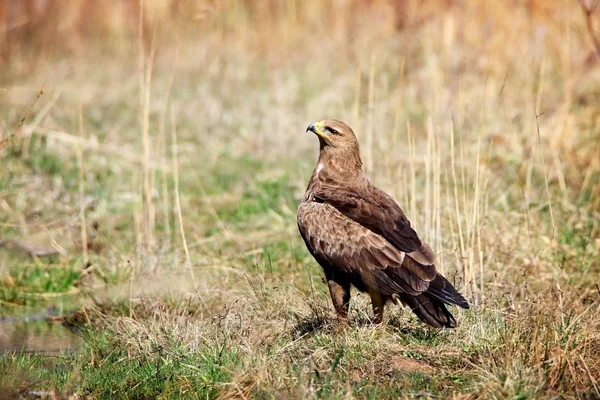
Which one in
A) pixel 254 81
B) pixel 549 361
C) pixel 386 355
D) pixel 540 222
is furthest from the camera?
pixel 254 81

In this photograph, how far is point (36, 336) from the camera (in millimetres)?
6129

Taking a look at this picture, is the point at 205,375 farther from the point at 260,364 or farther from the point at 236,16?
the point at 236,16

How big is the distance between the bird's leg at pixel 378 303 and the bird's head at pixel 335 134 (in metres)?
1.16

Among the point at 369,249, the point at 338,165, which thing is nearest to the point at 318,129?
the point at 338,165

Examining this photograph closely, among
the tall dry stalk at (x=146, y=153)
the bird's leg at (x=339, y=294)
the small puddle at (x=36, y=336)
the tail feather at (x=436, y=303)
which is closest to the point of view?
the tail feather at (x=436, y=303)

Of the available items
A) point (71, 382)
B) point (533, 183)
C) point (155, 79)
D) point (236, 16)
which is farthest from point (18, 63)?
point (71, 382)

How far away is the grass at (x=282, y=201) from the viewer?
15.6ft

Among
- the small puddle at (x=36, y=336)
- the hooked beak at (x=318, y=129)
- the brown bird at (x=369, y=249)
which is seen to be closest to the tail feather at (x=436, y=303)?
the brown bird at (x=369, y=249)

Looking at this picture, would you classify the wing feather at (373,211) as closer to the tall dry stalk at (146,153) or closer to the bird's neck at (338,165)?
the bird's neck at (338,165)

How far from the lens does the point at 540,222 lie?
7.59m

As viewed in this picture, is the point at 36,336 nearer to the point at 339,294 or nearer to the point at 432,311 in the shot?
the point at 339,294

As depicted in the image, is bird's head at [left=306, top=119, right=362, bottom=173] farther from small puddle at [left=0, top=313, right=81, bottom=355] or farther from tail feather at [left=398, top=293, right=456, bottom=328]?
small puddle at [left=0, top=313, right=81, bottom=355]

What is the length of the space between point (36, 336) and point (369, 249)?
2338 mm

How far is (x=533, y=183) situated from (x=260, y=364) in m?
4.95
